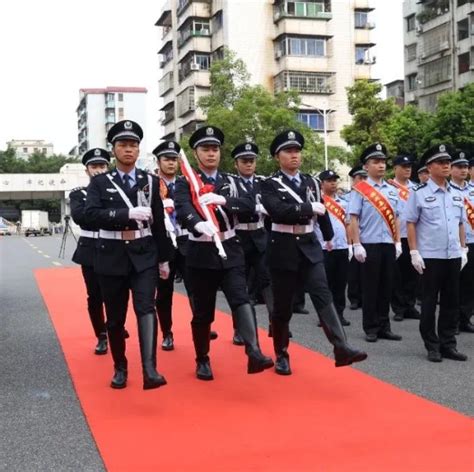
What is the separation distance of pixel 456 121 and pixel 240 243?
1026 inches

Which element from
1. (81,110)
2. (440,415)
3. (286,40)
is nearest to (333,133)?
(286,40)

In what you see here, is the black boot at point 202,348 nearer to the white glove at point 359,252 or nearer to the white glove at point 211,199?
the white glove at point 211,199

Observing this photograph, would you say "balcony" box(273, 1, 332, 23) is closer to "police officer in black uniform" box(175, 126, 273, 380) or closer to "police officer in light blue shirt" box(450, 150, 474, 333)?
"police officer in light blue shirt" box(450, 150, 474, 333)

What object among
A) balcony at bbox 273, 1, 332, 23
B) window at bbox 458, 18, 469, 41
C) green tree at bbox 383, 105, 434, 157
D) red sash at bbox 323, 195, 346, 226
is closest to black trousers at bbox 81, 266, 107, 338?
red sash at bbox 323, 195, 346, 226

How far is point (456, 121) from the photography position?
3053 cm

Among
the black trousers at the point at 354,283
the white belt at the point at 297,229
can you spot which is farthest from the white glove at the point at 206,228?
the black trousers at the point at 354,283

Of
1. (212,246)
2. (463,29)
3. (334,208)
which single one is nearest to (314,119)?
(463,29)

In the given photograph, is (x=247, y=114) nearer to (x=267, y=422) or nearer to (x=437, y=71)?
(x=437, y=71)

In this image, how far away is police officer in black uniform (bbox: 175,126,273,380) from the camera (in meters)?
5.73

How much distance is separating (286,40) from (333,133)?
23.7ft

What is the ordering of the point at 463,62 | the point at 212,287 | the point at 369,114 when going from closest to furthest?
the point at 212,287 → the point at 369,114 → the point at 463,62

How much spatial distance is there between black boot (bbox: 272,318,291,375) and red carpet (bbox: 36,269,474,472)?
0.31 ft

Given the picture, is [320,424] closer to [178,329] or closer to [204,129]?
[204,129]

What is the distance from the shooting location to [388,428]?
187 inches
